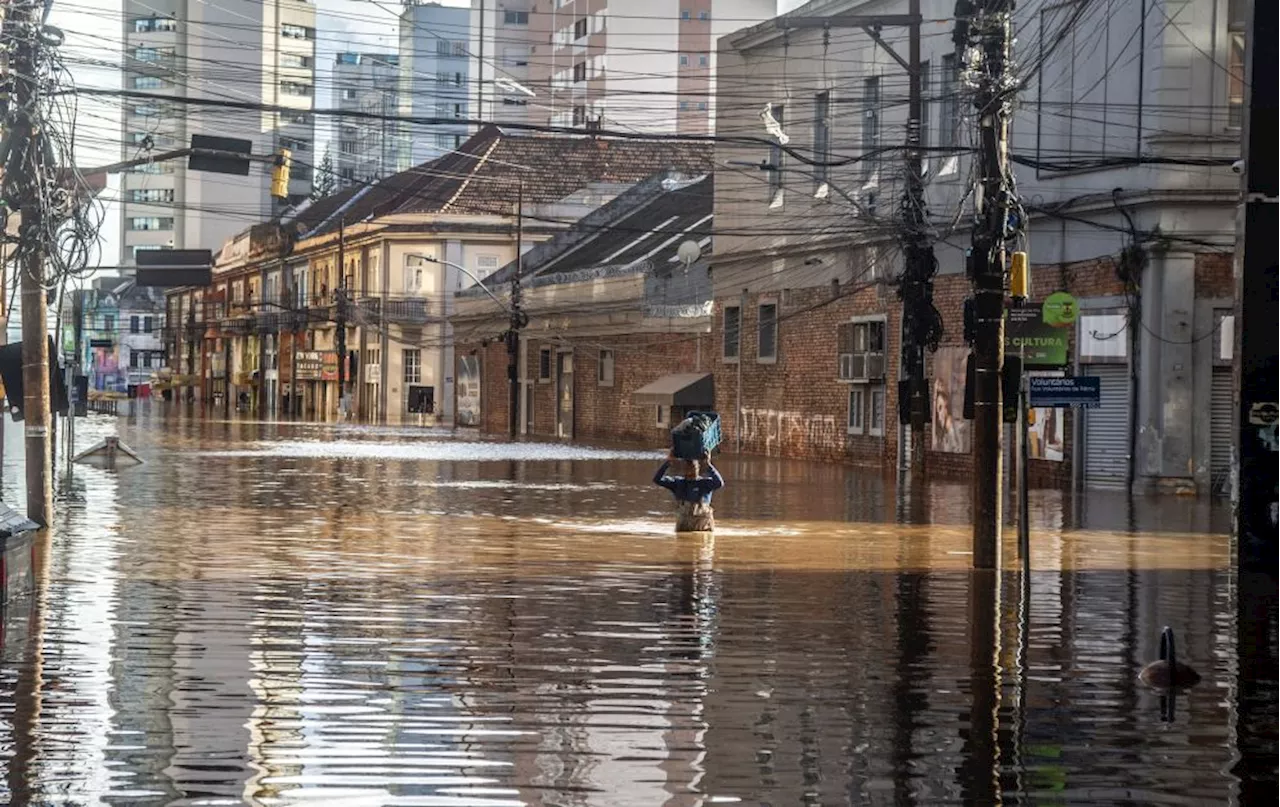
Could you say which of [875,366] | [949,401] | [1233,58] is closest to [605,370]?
[875,366]

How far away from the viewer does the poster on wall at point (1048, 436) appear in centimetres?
4088

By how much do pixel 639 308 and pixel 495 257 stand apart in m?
30.3

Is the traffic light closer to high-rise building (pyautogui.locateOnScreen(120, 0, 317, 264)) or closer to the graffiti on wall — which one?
the graffiti on wall

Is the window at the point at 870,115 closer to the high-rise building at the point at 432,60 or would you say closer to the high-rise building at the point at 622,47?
the high-rise building at the point at 622,47

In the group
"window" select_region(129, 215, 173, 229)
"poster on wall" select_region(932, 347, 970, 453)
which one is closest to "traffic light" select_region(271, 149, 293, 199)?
"poster on wall" select_region(932, 347, 970, 453)

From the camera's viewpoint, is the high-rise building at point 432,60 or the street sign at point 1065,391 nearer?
the street sign at point 1065,391

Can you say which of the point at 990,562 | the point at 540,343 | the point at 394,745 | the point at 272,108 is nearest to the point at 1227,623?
the point at 990,562

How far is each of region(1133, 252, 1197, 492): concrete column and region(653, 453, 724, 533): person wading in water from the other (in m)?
14.0

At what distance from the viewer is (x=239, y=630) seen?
609 inches

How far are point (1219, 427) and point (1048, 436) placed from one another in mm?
4454

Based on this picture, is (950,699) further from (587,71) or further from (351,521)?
(587,71)

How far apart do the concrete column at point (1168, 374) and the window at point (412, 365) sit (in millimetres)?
64334

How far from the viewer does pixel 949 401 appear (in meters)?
45.8

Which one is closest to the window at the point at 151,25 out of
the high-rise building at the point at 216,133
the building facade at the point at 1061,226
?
the high-rise building at the point at 216,133
